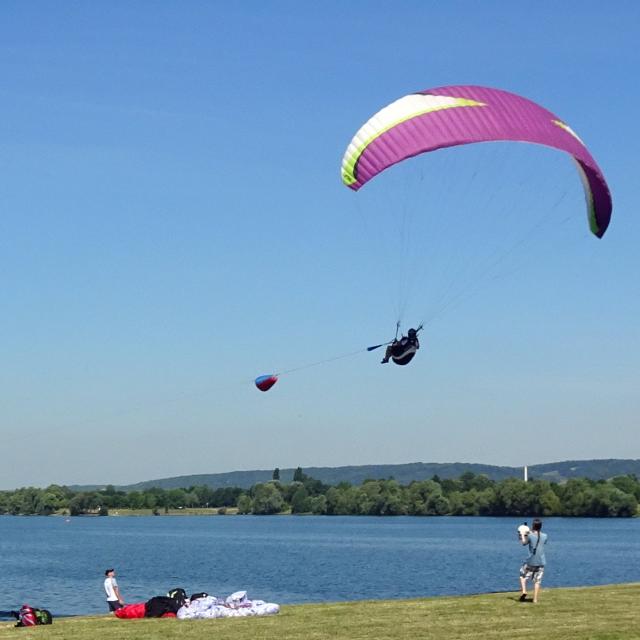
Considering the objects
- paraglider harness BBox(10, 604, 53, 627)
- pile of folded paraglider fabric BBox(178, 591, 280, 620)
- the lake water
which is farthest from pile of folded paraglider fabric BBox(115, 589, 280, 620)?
the lake water

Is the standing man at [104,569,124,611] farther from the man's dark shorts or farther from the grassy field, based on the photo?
the man's dark shorts

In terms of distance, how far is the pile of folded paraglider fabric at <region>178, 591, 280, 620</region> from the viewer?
916 inches

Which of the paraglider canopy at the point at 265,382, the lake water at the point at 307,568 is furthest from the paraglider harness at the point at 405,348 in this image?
the lake water at the point at 307,568

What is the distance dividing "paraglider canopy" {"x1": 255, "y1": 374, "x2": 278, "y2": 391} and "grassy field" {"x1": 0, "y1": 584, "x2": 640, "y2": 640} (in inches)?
262

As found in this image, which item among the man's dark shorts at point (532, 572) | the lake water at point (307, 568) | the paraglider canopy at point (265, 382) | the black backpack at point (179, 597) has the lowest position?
the lake water at point (307, 568)

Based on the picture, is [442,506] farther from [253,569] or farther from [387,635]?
[387,635]

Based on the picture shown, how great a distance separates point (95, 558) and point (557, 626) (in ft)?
239

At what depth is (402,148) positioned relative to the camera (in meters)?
25.2

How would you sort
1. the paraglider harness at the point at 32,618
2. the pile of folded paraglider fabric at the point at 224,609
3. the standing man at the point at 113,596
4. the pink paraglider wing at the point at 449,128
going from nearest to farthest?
the pile of folded paraglider fabric at the point at 224,609 < the paraglider harness at the point at 32,618 < the pink paraglider wing at the point at 449,128 < the standing man at the point at 113,596

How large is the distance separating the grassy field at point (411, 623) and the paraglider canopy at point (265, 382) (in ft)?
21.9

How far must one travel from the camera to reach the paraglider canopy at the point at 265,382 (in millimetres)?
29645

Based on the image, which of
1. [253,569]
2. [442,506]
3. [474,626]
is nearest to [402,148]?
[474,626]

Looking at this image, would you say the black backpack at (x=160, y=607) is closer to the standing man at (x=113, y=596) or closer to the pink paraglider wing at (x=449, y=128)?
the standing man at (x=113, y=596)

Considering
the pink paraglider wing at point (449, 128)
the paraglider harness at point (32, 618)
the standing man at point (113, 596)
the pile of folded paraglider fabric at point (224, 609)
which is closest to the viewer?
the pile of folded paraglider fabric at point (224, 609)
